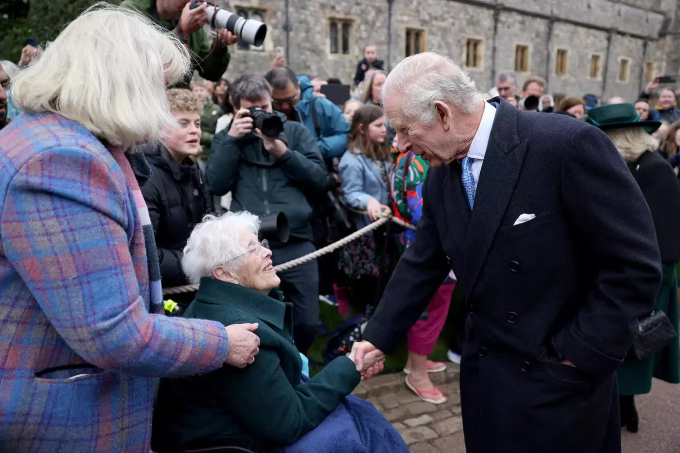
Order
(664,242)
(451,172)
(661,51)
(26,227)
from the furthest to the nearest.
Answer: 1. (661,51)
2. (664,242)
3. (451,172)
4. (26,227)

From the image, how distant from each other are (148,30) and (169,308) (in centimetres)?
140

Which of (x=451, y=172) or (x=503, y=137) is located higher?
(x=503, y=137)

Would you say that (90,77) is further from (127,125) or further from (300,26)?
(300,26)

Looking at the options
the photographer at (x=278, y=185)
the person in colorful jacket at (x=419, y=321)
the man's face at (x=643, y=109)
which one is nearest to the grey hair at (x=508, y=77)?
the person in colorful jacket at (x=419, y=321)

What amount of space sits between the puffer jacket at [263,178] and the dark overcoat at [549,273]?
5.83 ft

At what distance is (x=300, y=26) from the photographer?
1986cm

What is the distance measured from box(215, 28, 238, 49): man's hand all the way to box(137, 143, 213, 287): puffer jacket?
2.57ft

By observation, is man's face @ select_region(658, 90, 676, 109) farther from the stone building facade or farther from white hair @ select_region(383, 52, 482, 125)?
the stone building facade

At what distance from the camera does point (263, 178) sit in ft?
12.3

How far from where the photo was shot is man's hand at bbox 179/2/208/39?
3111mm

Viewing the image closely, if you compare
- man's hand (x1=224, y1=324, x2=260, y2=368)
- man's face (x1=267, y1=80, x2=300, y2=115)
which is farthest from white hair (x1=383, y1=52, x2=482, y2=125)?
man's face (x1=267, y1=80, x2=300, y2=115)

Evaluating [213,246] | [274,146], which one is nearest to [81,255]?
[213,246]

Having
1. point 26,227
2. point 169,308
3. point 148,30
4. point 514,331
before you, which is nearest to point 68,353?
point 26,227

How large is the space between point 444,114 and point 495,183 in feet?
0.99
